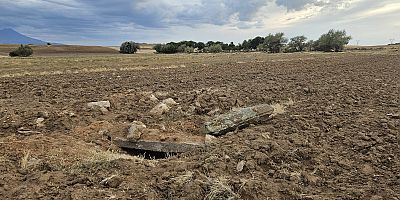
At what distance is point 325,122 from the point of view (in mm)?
9250

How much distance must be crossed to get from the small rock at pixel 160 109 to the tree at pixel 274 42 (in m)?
116

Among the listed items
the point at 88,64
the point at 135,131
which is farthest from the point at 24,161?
the point at 88,64

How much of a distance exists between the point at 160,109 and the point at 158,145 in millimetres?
2762

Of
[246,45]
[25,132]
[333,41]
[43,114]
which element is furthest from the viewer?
[246,45]

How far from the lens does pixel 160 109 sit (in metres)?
11.0

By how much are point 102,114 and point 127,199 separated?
5.91 metres

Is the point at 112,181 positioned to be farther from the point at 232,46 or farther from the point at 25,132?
the point at 232,46

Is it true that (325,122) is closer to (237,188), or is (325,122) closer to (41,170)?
(237,188)

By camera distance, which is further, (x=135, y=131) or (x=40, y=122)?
(x=40, y=122)

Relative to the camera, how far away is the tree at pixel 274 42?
12622 centimetres

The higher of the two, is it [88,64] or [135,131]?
[135,131]

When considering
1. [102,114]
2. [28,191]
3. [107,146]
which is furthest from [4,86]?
[28,191]

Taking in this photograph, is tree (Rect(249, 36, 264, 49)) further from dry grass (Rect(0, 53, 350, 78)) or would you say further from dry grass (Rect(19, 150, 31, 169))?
dry grass (Rect(19, 150, 31, 169))

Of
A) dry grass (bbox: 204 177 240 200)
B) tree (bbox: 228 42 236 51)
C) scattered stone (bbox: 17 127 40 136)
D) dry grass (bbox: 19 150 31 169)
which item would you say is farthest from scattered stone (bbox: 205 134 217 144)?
tree (bbox: 228 42 236 51)
